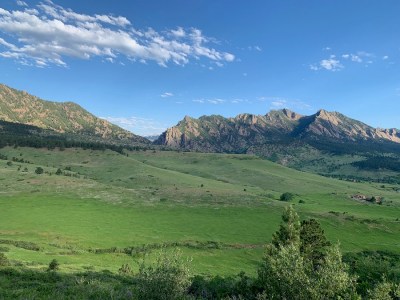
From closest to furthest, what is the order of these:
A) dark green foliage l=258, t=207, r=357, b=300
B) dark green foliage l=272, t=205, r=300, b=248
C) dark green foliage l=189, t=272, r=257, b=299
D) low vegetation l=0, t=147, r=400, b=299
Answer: dark green foliage l=258, t=207, r=357, b=300 → dark green foliage l=189, t=272, r=257, b=299 → low vegetation l=0, t=147, r=400, b=299 → dark green foliage l=272, t=205, r=300, b=248

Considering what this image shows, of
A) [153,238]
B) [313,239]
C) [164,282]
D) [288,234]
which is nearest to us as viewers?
[164,282]

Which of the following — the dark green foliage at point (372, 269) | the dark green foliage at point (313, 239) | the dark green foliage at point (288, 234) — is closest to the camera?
the dark green foliage at point (372, 269)

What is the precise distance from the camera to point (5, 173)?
172 m

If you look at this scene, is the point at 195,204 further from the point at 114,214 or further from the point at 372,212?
the point at 372,212

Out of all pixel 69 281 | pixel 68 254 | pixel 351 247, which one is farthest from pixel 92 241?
pixel 351 247

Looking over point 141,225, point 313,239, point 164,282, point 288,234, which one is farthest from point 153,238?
point 164,282

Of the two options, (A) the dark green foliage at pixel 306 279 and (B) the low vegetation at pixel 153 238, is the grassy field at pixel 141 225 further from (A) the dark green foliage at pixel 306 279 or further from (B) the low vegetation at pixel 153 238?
(A) the dark green foliage at pixel 306 279

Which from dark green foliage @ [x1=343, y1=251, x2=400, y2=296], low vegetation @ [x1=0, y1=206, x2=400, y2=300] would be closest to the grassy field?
dark green foliage @ [x1=343, y1=251, x2=400, y2=296]

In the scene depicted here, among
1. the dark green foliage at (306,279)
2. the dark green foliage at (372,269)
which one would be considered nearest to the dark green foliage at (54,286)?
the dark green foliage at (306,279)

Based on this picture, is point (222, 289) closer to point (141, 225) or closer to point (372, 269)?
point (372, 269)

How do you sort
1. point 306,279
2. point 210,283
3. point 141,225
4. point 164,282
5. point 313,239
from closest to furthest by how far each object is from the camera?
point 306,279 < point 164,282 < point 210,283 < point 313,239 < point 141,225

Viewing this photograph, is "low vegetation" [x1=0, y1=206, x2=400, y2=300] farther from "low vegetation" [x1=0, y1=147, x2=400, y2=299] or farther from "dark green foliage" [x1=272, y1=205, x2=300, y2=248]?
"dark green foliage" [x1=272, y1=205, x2=300, y2=248]

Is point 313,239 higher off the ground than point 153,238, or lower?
higher

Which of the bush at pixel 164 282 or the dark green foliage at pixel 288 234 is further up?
the bush at pixel 164 282
